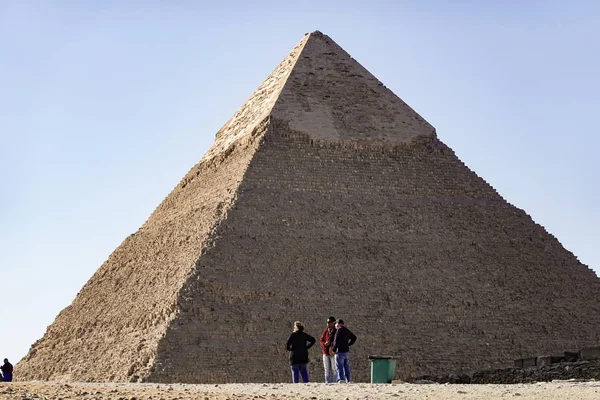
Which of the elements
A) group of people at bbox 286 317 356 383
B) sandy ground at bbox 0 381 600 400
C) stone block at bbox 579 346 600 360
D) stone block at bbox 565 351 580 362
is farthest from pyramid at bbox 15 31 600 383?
sandy ground at bbox 0 381 600 400

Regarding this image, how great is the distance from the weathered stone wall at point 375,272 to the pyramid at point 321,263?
0.05 meters

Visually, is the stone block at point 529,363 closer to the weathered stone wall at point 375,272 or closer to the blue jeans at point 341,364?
the weathered stone wall at point 375,272

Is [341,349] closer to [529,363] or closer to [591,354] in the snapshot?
[591,354]

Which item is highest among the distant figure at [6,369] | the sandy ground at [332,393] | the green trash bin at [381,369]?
the distant figure at [6,369]

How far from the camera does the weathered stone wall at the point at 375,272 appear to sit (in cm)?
3403

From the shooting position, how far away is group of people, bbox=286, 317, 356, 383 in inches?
931

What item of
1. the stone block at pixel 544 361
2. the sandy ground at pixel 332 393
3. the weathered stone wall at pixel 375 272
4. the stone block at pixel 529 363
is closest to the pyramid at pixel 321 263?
the weathered stone wall at pixel 375 272

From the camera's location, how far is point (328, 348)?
80.0 feet

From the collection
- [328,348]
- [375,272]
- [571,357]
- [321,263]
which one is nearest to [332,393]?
[328,348]

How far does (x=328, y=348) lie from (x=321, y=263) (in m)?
12.4

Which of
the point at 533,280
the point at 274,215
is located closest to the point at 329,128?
the point at 274,215

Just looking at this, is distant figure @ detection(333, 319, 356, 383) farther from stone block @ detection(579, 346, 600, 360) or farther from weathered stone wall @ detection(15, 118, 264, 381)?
weathered stone wall @ detection(15, 118, 264, 381)

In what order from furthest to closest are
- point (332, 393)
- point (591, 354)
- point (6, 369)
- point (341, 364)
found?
point (6, 369) → point (591, 354) → point (341, 364) → point (332, 393)

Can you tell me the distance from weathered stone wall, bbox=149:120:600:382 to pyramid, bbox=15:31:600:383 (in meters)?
0.05
